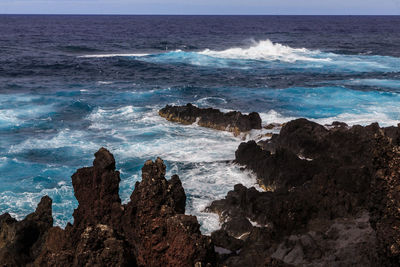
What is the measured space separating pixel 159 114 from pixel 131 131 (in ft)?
12.6

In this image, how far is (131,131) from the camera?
27.2 metres

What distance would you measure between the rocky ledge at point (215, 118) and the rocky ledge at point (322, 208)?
19.2 feet

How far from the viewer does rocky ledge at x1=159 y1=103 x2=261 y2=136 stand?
25.2 metres

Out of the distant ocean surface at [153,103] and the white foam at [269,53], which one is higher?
the white foam at [269,53]

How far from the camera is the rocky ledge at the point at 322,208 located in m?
9.39

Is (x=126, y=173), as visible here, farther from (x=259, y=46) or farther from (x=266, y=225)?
(x=259, y=46)

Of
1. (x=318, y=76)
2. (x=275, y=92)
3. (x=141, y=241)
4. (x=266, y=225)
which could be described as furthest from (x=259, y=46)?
(x=141, y=241)

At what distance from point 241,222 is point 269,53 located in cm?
6143

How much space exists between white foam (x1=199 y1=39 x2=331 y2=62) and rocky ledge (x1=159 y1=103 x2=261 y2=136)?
38.3 metres

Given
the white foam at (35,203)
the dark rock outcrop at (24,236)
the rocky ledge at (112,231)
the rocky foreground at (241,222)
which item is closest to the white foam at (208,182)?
the rocky foreground at (241,222)

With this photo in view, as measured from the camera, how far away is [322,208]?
13.1 meters

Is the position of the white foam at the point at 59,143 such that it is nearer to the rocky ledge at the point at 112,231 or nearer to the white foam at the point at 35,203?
the white foam at the point at 35,203

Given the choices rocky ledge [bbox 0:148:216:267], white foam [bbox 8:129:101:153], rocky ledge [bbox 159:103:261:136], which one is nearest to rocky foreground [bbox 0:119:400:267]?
rocky ledge [bbox 0:148:216:267]

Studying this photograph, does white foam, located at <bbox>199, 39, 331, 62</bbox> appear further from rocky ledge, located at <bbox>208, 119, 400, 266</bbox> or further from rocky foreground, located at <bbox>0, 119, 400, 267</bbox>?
rocky foreground, located at <bbox>0, 119, 400, 267</bbox>
